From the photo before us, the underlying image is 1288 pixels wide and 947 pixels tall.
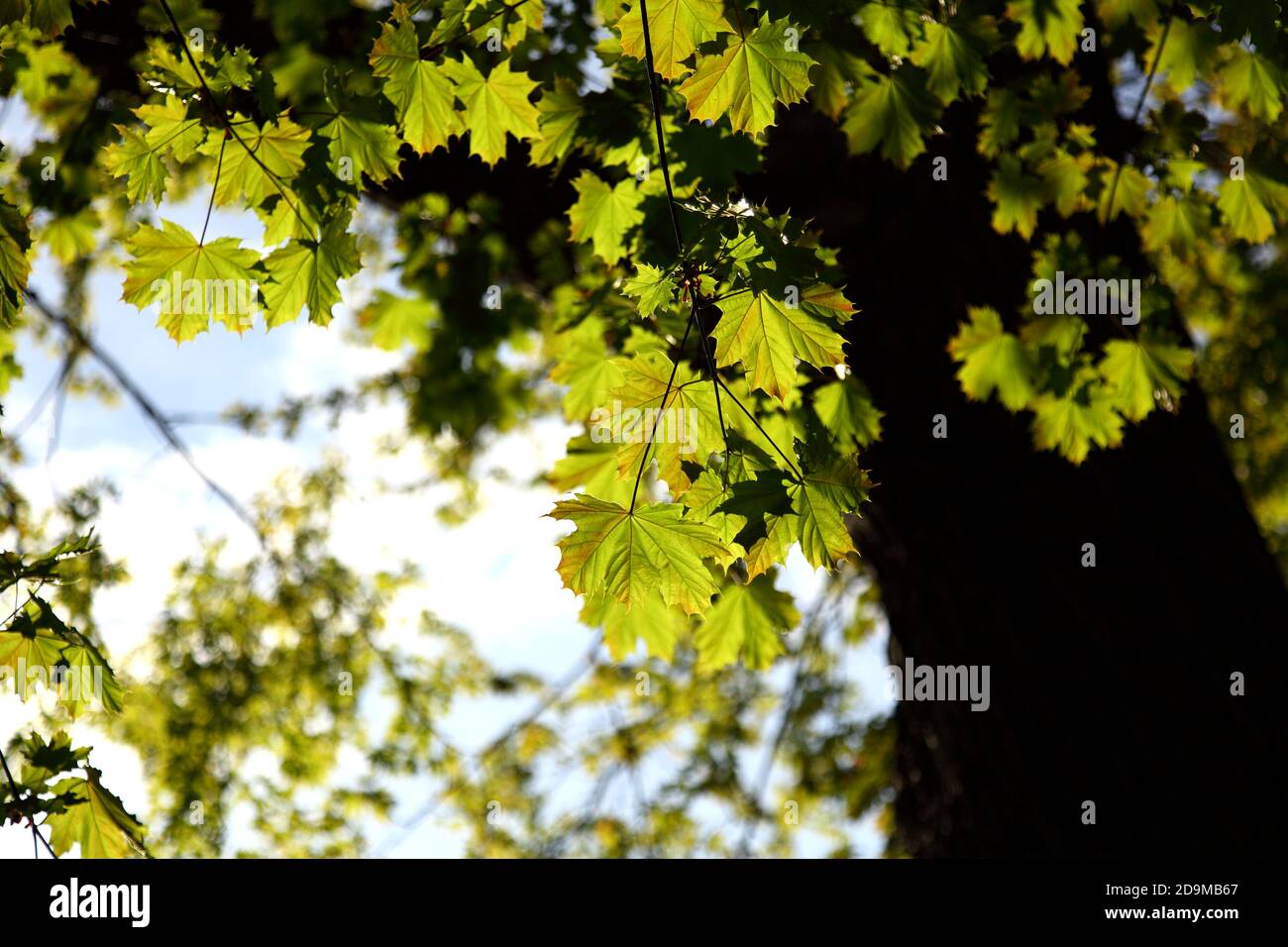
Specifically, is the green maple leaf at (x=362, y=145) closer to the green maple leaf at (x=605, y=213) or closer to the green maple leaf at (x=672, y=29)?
the green maple leaf at (x=605, y=213)

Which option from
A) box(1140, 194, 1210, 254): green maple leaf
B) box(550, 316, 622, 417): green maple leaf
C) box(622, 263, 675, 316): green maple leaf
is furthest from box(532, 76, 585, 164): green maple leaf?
box(1140, 194, 1210, 254): green maple leaf

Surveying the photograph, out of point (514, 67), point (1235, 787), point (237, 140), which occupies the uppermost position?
point (514, 67)

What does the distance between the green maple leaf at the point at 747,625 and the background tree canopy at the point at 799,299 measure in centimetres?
1

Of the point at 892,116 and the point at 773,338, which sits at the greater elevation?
the point at 892,116

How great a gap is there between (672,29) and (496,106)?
0.67 metres

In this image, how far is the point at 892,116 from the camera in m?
2.31

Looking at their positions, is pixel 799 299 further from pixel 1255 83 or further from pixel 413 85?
pixel 1255 83

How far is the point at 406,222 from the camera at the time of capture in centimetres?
350

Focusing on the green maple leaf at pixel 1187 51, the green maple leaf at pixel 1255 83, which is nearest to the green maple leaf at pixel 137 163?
the green maple leaf at pixel 1187 51

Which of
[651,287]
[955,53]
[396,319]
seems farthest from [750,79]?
[396,319]

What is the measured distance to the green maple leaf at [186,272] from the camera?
6.37 feet

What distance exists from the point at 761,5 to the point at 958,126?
1861 mm
